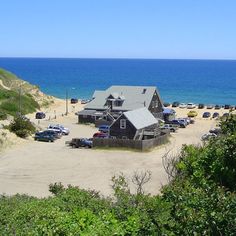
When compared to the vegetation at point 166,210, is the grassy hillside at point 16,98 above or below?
below

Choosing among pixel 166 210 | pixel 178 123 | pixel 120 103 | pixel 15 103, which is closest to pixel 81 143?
pixel 120 103

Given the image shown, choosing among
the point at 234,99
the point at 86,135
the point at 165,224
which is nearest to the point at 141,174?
the point at 86,135

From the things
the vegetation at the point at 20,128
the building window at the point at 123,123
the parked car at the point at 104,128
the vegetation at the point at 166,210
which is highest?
the vegetation at the point at 166,210

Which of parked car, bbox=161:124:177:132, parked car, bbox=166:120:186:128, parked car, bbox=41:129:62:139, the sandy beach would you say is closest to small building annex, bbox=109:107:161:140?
the sandy beach

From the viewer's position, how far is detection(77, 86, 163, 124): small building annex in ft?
228

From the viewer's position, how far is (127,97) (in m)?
71.5

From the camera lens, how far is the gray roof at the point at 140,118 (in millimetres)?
55247

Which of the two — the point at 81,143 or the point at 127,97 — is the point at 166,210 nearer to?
the point at 81,143

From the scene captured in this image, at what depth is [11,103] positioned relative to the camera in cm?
7688

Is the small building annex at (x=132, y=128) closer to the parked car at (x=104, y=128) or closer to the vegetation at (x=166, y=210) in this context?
the parked car at (x=104, y=128)

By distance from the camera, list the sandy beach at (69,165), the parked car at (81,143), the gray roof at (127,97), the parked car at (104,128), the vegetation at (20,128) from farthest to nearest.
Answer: the gray roof at (127,97) → the parked car at (104,128) → the vegetation at (20,128) → the parked car at (81,143) → the sandy beach at (69,165)

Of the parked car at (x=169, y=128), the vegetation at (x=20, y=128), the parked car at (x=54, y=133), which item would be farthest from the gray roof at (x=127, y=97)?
the vegetation at (x=20, y=128)

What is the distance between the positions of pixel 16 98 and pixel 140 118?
3179 cm

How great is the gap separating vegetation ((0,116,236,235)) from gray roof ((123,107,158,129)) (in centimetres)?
3564
